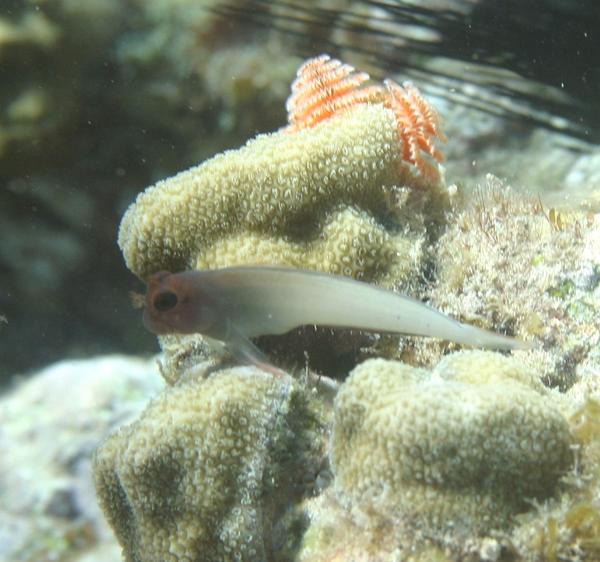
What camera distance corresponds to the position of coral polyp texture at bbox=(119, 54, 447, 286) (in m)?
2.51

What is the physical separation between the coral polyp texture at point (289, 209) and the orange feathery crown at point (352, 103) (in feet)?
0.80

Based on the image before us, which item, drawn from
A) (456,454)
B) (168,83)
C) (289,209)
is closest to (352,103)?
(289,209)

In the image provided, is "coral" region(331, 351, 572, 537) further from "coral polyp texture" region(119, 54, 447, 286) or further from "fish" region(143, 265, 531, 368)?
"coral polyp texture" region(119, 54, 447, 286)

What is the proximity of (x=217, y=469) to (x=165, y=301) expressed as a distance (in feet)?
2.14

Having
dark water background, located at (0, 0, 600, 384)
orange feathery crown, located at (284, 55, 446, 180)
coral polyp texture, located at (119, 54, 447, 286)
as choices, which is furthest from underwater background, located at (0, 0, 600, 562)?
coral polyp texture, located at (119, 54, 447, 286)

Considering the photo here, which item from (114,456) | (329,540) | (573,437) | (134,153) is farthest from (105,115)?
(573,437)

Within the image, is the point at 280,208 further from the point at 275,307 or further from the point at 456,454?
the point at 456,454

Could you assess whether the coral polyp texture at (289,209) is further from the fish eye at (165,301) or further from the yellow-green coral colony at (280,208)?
the fish eye at (165,301)

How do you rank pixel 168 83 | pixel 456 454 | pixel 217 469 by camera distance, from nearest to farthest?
pixel 456 454
pixel 217 469
pixel 168 83

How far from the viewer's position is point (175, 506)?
2.08 meters

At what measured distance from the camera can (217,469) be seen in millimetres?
2025

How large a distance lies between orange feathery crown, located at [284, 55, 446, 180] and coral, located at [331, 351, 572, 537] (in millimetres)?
1462

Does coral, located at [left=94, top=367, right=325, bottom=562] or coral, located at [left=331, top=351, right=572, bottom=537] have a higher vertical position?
coral, located at [left=331, top=351, right=572, bottom=537]

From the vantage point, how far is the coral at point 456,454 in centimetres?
172
